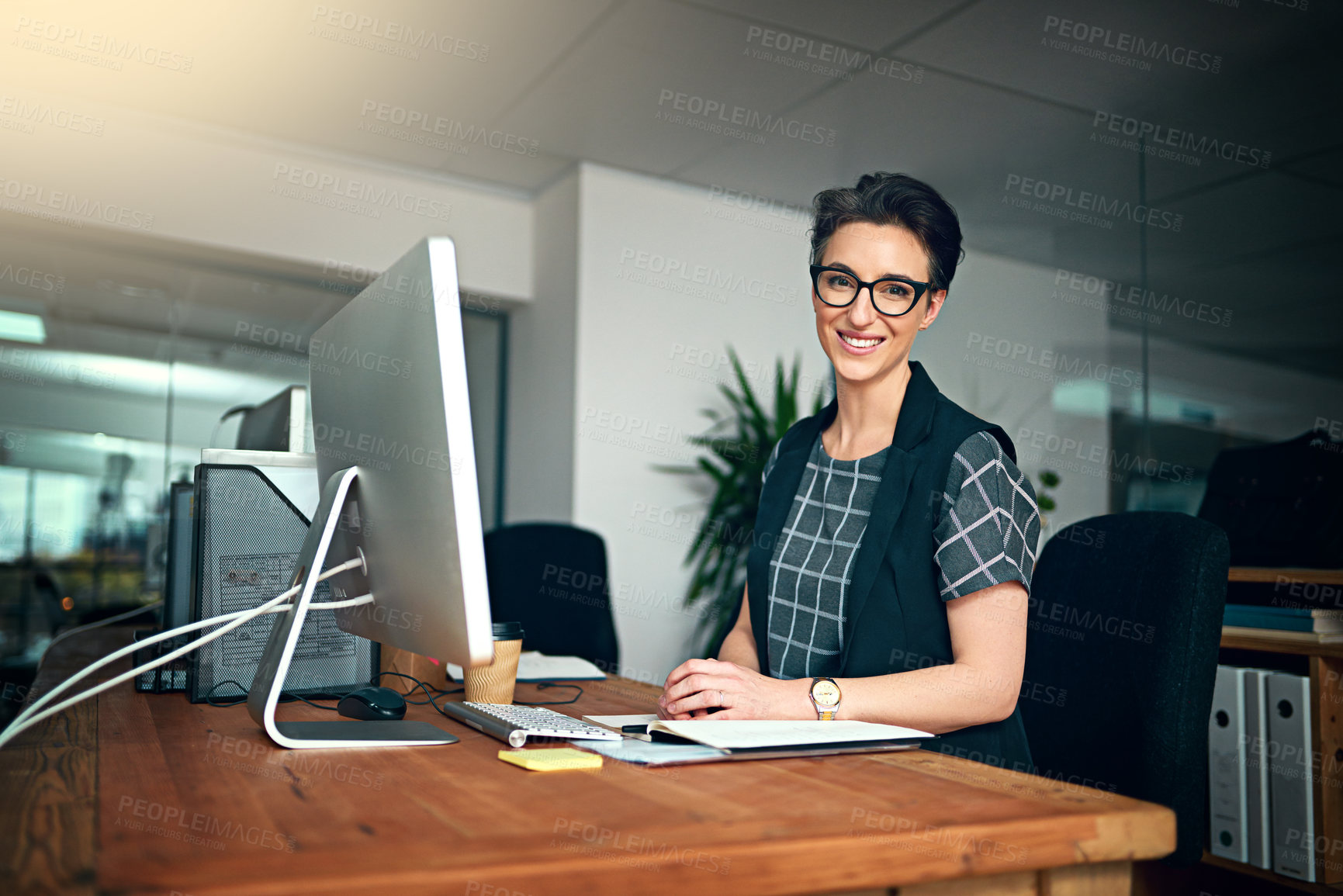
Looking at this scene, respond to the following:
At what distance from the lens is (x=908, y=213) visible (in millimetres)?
1553

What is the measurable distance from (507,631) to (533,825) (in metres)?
0.75

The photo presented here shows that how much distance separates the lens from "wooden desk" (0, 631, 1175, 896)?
24.9 inches

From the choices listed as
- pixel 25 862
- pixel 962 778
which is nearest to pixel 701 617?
pixel 962 778

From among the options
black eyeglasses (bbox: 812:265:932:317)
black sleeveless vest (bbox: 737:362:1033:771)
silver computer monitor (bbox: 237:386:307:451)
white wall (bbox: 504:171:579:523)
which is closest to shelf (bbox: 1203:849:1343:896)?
black sleeveless vest (bbox: 737:362:1033:771)

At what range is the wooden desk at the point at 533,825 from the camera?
631mm

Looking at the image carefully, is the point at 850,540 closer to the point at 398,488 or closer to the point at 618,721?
the point at 618,721

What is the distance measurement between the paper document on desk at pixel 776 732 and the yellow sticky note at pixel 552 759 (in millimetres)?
Result: 117

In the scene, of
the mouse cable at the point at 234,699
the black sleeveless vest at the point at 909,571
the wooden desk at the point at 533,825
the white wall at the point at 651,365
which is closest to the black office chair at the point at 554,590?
the white wall at the point at 651,365

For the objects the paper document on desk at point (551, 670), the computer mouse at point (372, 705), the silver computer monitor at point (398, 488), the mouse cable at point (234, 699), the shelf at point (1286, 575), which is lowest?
the paper document on desk at point (551, 670)

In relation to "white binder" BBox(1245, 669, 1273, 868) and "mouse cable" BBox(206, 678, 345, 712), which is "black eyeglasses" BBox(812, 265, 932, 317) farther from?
"white binder" BBox(1245, 669, 1273, 868)

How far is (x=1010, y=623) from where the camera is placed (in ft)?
4.32

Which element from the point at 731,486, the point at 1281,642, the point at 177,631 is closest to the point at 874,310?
the point at 177,631

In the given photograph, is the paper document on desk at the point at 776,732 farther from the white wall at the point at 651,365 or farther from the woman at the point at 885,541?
the white wall at the point at 651,365

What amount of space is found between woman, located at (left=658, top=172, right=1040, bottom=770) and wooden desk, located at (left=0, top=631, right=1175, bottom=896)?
0.80ft
